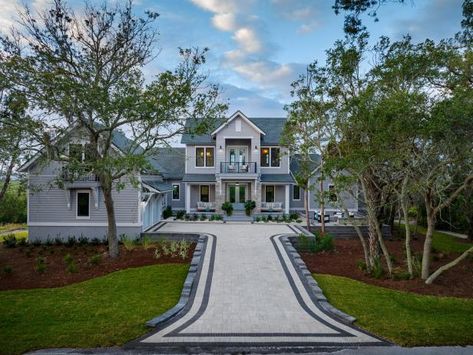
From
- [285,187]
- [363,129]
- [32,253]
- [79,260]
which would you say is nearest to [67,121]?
[79,260]

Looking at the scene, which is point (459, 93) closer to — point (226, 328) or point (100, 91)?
point (226, 328)

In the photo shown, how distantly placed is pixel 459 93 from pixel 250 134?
58.4 feet

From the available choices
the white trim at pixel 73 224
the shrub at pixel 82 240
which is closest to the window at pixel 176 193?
the white trim at pixel 73 224

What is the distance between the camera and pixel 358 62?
42.7 ft

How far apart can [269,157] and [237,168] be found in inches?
119

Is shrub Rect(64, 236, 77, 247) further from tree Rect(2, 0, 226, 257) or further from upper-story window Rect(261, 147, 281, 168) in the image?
upper-story window Rect(261, 147, 281, 168)

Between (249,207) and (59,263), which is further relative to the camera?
(249,207)

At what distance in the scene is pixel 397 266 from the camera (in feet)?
46.3

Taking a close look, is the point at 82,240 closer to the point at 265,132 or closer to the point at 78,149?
the point at 78,149

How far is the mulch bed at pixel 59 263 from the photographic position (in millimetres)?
11891

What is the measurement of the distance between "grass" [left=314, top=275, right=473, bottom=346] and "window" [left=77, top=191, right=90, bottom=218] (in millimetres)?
13668

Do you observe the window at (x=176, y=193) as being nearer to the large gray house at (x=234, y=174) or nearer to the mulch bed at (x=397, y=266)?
the large gray house at (x=234, y=174)

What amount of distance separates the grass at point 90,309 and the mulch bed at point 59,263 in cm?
100

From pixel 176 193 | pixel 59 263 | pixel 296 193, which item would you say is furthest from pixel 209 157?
pixel 59 263
